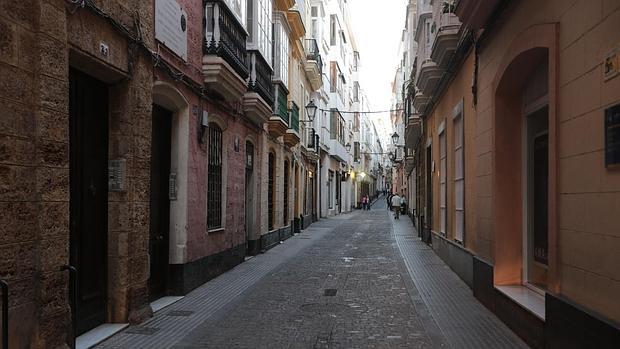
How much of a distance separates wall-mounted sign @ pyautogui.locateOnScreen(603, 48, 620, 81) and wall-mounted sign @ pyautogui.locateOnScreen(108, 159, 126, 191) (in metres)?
5.26

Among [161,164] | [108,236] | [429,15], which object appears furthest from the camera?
[429,15]

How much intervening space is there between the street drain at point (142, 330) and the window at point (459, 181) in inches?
238

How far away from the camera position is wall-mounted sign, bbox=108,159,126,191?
22.6 feet

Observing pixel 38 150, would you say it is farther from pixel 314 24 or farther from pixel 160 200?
pixel 314 24

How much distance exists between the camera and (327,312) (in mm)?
7984

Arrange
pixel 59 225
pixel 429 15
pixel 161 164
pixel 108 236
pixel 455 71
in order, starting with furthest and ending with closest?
1. pixel 429 15
2. pixel 455 71
3. pixel 161 164
4. pixel 108 236
5. pixel 59 225

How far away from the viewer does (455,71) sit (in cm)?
1145

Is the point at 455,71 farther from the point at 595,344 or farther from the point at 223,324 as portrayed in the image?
the point at 595,344

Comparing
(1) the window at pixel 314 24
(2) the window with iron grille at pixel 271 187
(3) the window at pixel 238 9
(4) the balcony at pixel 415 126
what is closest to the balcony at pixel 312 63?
(1) the window at pixel 314 24

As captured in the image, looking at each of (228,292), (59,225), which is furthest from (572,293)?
(228,292)

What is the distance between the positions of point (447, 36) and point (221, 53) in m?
4.24

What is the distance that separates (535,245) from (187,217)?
5.28 metres

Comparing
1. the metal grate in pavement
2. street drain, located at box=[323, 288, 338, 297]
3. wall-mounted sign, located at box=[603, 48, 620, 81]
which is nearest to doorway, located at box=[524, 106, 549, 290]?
the metal grate in pavement

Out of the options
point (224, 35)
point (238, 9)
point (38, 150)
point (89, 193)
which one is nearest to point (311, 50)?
point (238, 9)
